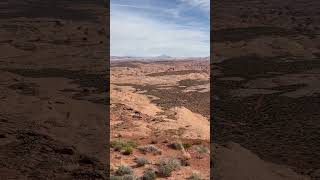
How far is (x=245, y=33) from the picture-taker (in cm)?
3684

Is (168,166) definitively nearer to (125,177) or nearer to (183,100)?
(125,177)

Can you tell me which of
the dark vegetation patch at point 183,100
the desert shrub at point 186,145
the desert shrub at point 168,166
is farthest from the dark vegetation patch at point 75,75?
the desert shrub at point 168,166

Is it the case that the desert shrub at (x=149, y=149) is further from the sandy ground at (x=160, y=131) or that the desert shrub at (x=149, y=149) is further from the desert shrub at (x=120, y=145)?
the desert shrub at (x=120, y=145)

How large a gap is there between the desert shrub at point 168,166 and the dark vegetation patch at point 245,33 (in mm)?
22724

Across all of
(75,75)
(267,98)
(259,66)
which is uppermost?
(259,66)

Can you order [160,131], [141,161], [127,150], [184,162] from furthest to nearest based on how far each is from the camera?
[160,131] < [127,150] < [184,162] < [141,161]

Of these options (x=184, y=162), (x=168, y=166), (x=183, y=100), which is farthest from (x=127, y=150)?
(x=183, y=100)

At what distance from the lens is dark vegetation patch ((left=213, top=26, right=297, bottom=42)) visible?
114ft

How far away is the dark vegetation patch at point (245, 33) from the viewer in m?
34.7

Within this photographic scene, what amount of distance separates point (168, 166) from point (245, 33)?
2671 cm

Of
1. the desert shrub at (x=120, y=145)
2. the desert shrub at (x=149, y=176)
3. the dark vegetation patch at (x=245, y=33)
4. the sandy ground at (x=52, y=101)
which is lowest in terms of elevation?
the desert shrub at (x=149, y=176)

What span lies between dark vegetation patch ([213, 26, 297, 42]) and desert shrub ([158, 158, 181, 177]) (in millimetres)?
22724

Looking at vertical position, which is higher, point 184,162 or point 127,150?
point 127,150

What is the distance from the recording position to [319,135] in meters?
13.6
